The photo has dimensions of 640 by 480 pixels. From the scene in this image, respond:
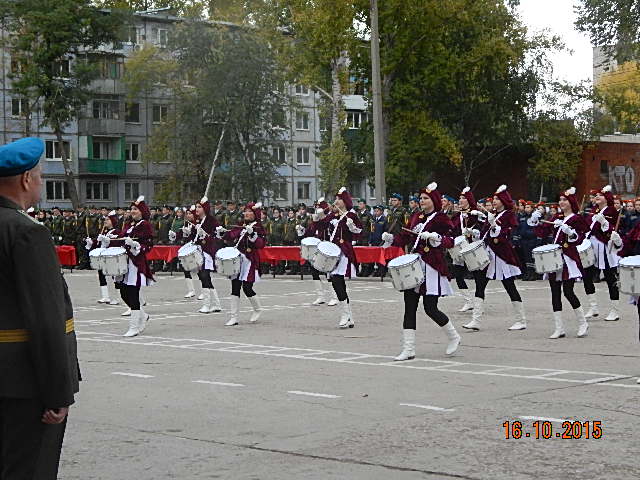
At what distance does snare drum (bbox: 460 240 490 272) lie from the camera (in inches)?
678

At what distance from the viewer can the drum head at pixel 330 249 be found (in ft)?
→ 62.7

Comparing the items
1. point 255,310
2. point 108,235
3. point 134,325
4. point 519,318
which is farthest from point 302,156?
point 519,318

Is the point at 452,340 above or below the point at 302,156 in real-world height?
below

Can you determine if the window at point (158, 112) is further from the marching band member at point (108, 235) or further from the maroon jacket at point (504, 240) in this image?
the maroon jacket at point (504, 240)

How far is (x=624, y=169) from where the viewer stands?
6944cm

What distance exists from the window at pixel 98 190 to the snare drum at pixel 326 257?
59788 mm

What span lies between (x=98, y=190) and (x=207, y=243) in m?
56.6

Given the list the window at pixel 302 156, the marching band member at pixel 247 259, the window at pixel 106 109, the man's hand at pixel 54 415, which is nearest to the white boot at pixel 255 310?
the marching band member at pixel 247 259

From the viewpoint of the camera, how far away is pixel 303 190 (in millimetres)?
87500

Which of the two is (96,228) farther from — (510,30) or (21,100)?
(21,100)

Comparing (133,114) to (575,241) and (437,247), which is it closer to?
(575,241)

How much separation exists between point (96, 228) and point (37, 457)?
3586cm

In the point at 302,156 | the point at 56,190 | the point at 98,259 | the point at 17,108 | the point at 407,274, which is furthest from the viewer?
the point at 302,156

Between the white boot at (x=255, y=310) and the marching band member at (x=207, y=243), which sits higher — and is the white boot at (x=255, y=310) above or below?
below
